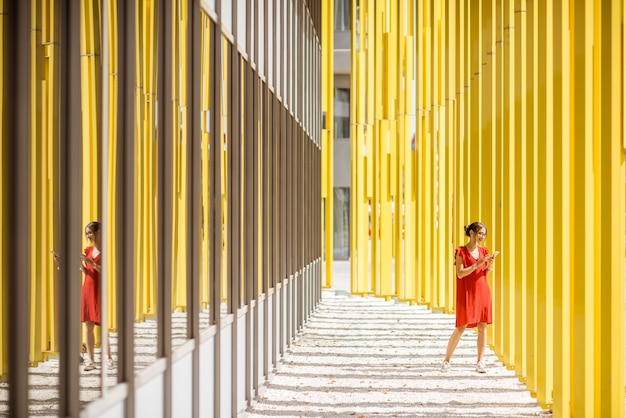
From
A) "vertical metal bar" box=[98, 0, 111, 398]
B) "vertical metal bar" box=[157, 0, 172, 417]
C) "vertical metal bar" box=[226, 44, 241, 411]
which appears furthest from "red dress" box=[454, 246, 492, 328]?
"vertical metal bar" box=[98, 0, 111, 398]

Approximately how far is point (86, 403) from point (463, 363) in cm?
908

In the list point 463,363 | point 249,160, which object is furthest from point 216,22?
point 463,363

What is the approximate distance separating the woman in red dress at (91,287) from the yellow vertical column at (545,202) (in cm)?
524

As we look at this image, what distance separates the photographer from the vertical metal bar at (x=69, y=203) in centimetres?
409

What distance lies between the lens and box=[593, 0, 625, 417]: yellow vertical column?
7609 mm

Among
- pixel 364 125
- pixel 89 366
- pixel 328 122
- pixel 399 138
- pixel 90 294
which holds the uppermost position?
pixel 328 122

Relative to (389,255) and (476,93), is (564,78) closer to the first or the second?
(476,93)

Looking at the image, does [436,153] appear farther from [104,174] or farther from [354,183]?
[104,174]

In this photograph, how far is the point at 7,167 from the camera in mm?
3389

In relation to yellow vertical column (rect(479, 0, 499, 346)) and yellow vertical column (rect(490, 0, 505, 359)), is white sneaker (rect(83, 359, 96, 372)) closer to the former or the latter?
yellow vertical column (rect(490, 0, 505, 359))

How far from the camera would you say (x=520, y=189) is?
425 inches

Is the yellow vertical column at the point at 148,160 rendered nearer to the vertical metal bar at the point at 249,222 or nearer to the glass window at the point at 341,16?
the vertical metal bar at the point at 249,222

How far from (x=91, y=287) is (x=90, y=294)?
5 centimetres

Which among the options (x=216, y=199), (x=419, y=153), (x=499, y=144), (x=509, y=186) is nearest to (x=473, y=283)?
(x=509, y=186)
